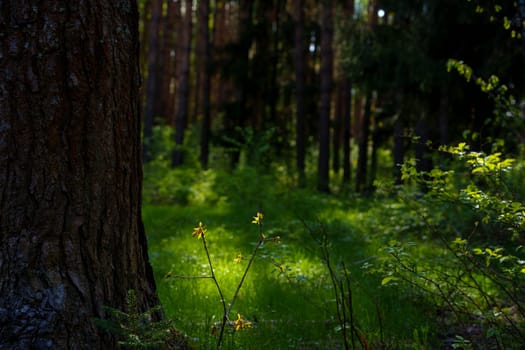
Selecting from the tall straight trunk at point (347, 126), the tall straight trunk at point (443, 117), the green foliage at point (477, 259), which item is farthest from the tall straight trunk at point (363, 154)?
the green foliage at point (477, 259)

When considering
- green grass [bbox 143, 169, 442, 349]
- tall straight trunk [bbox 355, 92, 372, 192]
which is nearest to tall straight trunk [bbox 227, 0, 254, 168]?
tall straight trunk [bbox 355, 92, 372, 192]

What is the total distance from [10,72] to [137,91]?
0.59 m

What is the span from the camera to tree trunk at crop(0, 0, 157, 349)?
7.73 ft

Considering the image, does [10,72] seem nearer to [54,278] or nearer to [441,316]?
[54,278]

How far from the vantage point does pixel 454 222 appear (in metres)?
6.75

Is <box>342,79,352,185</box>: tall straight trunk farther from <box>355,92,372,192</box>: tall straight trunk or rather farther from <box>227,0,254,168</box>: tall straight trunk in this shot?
<box>227,0,254,168</box>: tall straight trunk

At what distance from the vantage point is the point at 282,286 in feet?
15.3

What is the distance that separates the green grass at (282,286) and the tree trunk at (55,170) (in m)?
0.53

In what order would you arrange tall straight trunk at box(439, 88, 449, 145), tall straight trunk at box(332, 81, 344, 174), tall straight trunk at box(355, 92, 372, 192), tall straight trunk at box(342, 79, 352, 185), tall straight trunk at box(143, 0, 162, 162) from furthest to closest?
1. tall straight trunk at box(332, 81, 344, 174)
2. tall straight trunk at box(143, 0, 162, 162)
3. tall straight trunk at box(342, 79, 352, 185)
4. tall straight trunk at box(355, 92, 372, 192)
5. tall straight trunk at box(439, 88, 449, 145)

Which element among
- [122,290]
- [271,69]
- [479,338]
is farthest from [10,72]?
[271,69]

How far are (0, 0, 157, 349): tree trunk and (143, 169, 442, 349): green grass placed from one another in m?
0.53

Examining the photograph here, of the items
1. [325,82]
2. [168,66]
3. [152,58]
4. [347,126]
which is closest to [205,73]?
[152,58]

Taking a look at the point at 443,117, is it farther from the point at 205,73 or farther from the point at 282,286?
the point at 205,73

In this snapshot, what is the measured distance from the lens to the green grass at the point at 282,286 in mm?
3551
